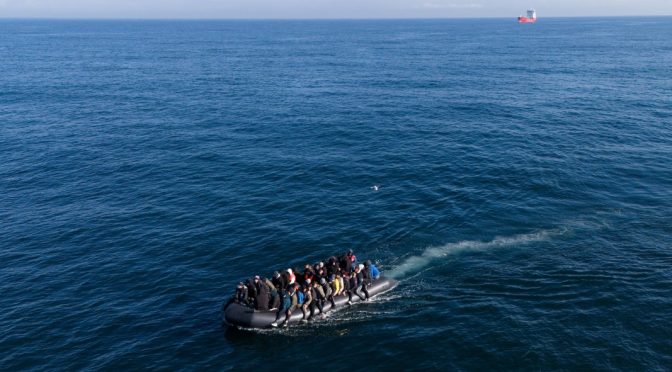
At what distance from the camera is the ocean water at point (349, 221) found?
2984 centimetres

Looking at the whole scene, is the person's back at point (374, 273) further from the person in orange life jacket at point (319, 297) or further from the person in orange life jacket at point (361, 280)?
the person in orange life jacket at point (319, 297)

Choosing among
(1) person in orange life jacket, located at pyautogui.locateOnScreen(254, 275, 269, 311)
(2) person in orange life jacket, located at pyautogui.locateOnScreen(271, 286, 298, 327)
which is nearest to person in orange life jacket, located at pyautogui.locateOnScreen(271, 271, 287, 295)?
(2) person in orange life jacket, located at pyautogui.locateOnScreen(271, 286, 298, 327)

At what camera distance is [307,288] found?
3172 centimetres

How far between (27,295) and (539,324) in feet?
109

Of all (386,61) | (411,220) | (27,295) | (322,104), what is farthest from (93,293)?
(386,61)

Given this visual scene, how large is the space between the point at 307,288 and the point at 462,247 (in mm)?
14312

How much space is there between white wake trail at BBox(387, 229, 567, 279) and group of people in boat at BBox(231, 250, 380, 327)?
4328mm

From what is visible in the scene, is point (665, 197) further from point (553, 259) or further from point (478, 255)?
point (478, 255)

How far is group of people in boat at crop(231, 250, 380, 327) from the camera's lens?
102 feet

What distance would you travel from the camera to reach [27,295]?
116ft

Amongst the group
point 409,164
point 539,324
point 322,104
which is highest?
point 322,104

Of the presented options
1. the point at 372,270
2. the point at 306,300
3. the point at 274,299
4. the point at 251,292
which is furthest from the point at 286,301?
the point at 372,270

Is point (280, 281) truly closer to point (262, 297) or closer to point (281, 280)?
point (281, 280)

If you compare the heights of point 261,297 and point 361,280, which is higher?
point 261,297
